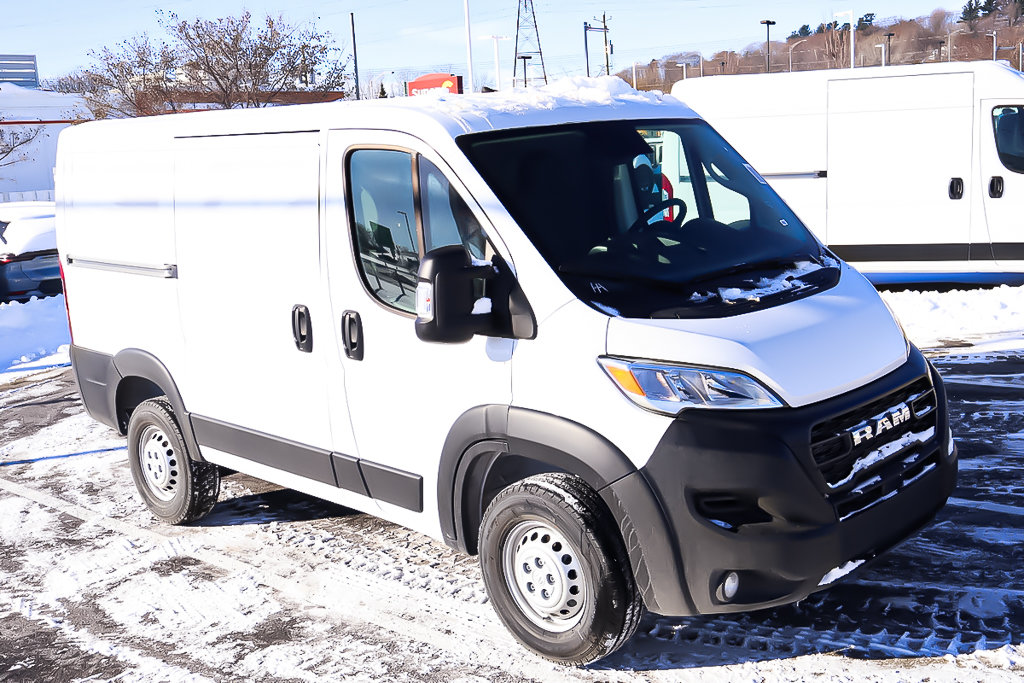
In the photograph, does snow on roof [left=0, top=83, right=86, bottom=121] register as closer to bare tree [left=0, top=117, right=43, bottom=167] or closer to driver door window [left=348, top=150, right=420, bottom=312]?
bare tree [left=0, top=117, right=43, bottom=167]

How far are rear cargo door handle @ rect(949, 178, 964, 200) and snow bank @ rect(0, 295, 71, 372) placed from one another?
9.68 metres

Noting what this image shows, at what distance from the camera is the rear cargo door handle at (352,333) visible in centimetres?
428

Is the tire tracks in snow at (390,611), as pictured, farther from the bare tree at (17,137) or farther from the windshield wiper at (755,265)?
the bare tree at (17,137)

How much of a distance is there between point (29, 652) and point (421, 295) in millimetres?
2357

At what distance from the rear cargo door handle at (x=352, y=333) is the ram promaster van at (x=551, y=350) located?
0.5 inches

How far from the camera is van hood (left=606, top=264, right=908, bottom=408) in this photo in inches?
132

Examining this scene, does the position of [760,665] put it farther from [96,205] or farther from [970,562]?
[96,205]

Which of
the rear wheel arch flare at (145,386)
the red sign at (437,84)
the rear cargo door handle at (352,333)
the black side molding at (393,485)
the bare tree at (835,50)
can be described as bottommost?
the black side molding at (393,485)

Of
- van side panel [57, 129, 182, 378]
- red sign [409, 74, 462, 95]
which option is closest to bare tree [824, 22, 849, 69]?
red sign [409, 74, 462, 95]

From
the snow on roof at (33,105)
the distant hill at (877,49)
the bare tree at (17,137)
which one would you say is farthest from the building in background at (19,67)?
the distant hill at (877,49)

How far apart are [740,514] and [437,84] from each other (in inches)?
176

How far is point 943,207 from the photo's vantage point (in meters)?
10.8

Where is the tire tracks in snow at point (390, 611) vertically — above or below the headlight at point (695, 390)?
below

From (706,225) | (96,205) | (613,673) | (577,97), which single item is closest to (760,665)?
(613,673)
